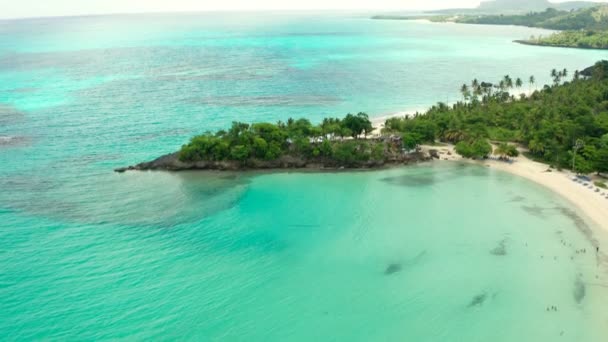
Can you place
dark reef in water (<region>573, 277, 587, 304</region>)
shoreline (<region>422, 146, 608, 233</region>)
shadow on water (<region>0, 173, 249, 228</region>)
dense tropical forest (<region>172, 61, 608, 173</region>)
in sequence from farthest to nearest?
dense tropical forest (<region>172, 61, 608, 173</region>) → shadow on water (<region>0, 173, 249, 228</region>) → shoreline (<region>422, 146, 608, 233</region>) → dark reef in water (<region>573, 277, 587, 304</region>)

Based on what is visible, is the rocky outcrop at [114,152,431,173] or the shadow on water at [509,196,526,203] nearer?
the shadow on water at [509,196,526,203]

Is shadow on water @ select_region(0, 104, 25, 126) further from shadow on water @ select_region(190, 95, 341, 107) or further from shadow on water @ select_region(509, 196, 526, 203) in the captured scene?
shadow on water @ select_region(509, 196, 526, 203)

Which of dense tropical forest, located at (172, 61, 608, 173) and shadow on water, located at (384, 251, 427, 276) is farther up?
dense tropical forest, located at (172, 61, 608, 173)

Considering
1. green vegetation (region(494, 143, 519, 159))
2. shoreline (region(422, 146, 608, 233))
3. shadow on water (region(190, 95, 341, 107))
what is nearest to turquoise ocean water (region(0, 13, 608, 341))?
shoreline (region(422, 146, 608, 233))

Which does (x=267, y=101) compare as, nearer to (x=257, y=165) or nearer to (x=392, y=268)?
(x=257, y=165)

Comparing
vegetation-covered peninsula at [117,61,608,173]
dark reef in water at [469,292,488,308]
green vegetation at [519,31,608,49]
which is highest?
green vegetation at [519,31,608,49]

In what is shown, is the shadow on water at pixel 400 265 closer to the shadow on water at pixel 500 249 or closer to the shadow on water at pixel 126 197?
the shadow on water at pixel 500 249

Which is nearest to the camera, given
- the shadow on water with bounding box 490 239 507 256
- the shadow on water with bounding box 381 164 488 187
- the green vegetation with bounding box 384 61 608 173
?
the shadow on water with bounding box 490 239 507 256
